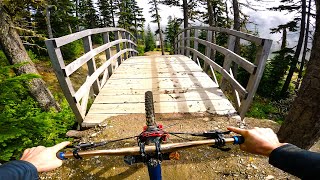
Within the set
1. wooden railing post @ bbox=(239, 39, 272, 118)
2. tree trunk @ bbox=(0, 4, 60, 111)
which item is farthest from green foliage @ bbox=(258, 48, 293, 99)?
tree trunk @ bbox=(0, 4, 60, 111)

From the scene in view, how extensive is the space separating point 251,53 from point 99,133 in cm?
2089

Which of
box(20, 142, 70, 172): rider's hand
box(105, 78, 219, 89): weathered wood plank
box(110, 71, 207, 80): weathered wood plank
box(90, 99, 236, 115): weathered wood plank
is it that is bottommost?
box(90, 99, 236, 115): weathered wood plank

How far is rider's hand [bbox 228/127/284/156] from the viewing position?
57.5 inches

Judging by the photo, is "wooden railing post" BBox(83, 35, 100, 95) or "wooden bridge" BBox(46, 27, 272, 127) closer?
"wooden bridge" BBox(46, 27, 272, 127)

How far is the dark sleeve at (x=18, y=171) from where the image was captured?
1.17 metres

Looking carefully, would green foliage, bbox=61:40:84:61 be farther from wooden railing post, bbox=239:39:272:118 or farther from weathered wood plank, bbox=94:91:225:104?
wooden railing post, bbox=239:39:272:118

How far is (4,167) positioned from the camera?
1.21 meters

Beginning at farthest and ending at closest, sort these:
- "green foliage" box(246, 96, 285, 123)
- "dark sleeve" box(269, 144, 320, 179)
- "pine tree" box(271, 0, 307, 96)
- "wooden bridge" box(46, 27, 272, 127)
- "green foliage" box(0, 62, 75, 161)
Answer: "pine tree" box(271, 0, 307, 96), "green foliage" box(246, 96, 285, 123), "wooden bridge" box(46, 27, 272, 127), "green foliage" box(0, 62, 75, 161), "dark sleeve" box(269, 144, 320, 179)

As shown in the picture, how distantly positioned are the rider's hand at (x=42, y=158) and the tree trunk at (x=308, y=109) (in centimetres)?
400

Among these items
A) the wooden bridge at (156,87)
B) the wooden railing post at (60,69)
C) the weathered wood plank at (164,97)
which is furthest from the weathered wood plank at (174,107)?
the wooden railing post at (60,69)

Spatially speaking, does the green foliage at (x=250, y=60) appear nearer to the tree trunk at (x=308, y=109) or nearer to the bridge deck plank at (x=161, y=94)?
the bridge deck plank at (x=161, y=94)

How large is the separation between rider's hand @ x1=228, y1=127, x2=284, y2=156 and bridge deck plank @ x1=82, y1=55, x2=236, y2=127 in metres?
3.02

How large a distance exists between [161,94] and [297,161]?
14.2ft

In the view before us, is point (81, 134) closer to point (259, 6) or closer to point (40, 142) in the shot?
point (40, 142)
